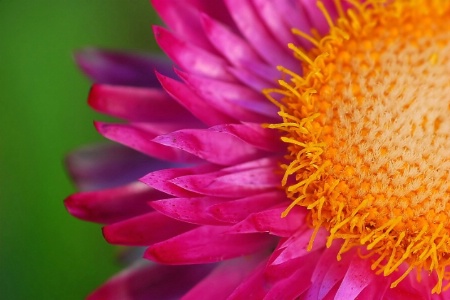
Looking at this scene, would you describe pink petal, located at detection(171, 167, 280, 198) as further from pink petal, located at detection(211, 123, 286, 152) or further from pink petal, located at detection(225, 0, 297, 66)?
pink petal, located at detection(225, 0, 297, 66)

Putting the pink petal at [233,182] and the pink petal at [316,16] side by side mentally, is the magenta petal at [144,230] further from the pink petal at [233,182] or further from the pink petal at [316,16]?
the pink petal at [316,16]

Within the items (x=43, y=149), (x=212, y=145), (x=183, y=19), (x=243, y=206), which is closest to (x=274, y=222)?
(x=243, y=206)

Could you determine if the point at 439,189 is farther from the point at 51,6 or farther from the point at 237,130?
the point at 51,6

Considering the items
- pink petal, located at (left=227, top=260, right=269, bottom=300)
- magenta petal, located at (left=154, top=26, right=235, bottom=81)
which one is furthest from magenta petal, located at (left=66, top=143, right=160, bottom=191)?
pink petal, located at (left=227, top=260, right=269, bottom=300)

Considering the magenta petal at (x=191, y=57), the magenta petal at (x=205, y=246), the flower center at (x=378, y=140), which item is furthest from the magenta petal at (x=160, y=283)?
the magenta petal at (x=191, y=57)

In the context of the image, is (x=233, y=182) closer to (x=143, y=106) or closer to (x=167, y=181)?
(x=167, y=181)

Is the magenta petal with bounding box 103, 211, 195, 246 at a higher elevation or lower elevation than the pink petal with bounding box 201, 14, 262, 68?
lower
